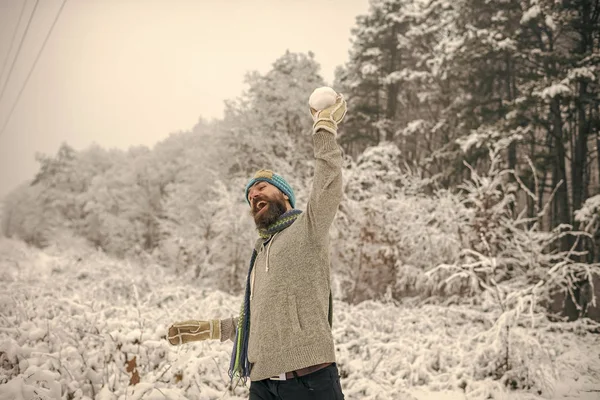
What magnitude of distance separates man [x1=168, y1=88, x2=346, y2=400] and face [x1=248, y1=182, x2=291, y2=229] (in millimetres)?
108

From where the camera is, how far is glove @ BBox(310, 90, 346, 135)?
1.88 metres

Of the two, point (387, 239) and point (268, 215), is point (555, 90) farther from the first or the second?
point (268, 215)

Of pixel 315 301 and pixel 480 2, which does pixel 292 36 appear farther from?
pixel 315 301

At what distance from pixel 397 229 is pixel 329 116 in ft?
34.3

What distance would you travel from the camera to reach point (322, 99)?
6.23ft

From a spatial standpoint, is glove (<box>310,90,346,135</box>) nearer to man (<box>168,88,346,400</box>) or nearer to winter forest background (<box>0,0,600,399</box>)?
man (<box>168,88,346,400</box>)

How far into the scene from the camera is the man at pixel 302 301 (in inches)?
72.4

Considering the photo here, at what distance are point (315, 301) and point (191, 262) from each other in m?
15.5

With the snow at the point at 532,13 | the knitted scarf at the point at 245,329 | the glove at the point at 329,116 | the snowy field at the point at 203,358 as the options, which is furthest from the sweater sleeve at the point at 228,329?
the snow at the point at 532,13

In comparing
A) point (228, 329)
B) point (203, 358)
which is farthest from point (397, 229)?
point (228, 329)

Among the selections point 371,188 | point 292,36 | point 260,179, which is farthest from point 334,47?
point 260,179

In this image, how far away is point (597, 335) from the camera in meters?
7.81

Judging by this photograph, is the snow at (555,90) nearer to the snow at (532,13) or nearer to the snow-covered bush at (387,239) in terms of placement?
the snow at (532,13)

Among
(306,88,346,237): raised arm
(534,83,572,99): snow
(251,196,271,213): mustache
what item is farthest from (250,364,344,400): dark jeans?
(534,83,572,99): snow
